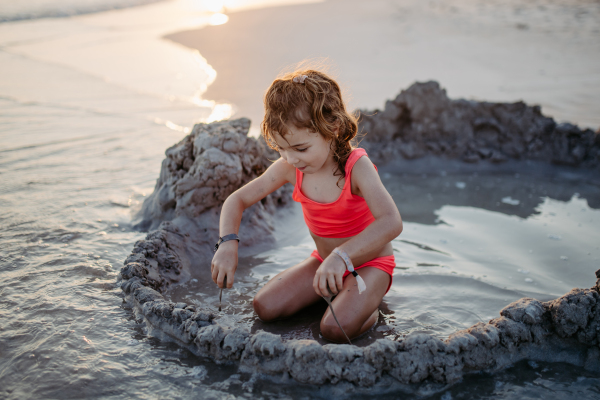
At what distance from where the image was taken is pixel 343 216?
8.12 ft

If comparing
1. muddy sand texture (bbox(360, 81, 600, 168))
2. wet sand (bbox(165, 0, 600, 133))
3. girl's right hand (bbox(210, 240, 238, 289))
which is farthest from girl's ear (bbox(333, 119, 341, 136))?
wet sand (bbox(165, 0, 600, 133))

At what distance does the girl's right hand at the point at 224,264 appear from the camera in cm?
227

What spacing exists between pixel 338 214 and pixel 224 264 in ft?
2.13

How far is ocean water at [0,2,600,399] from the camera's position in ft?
6.31

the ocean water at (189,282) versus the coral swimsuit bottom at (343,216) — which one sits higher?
the coral swimsuit bottom at (343,216)

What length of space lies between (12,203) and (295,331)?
249cm

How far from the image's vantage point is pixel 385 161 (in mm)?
4832

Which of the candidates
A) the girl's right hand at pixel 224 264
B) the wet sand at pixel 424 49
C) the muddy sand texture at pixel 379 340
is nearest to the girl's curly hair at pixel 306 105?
the girl's right hand at pixel 224 264

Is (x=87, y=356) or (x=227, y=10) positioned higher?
(x=227, y=10)

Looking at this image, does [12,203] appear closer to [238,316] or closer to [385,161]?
[238,316]

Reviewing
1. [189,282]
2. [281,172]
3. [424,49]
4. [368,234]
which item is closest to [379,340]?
[368,234]

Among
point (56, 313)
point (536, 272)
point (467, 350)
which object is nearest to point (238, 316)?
point (56, 313)

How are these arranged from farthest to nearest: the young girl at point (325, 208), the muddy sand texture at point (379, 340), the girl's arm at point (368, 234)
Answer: the young girl at point (325, 208) < the girl's arm at point (368, 234) < the muddy sand texture at point (379, 340)

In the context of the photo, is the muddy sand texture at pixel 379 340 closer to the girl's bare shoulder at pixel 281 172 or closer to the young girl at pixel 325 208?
the young girl at pixel 325 208
